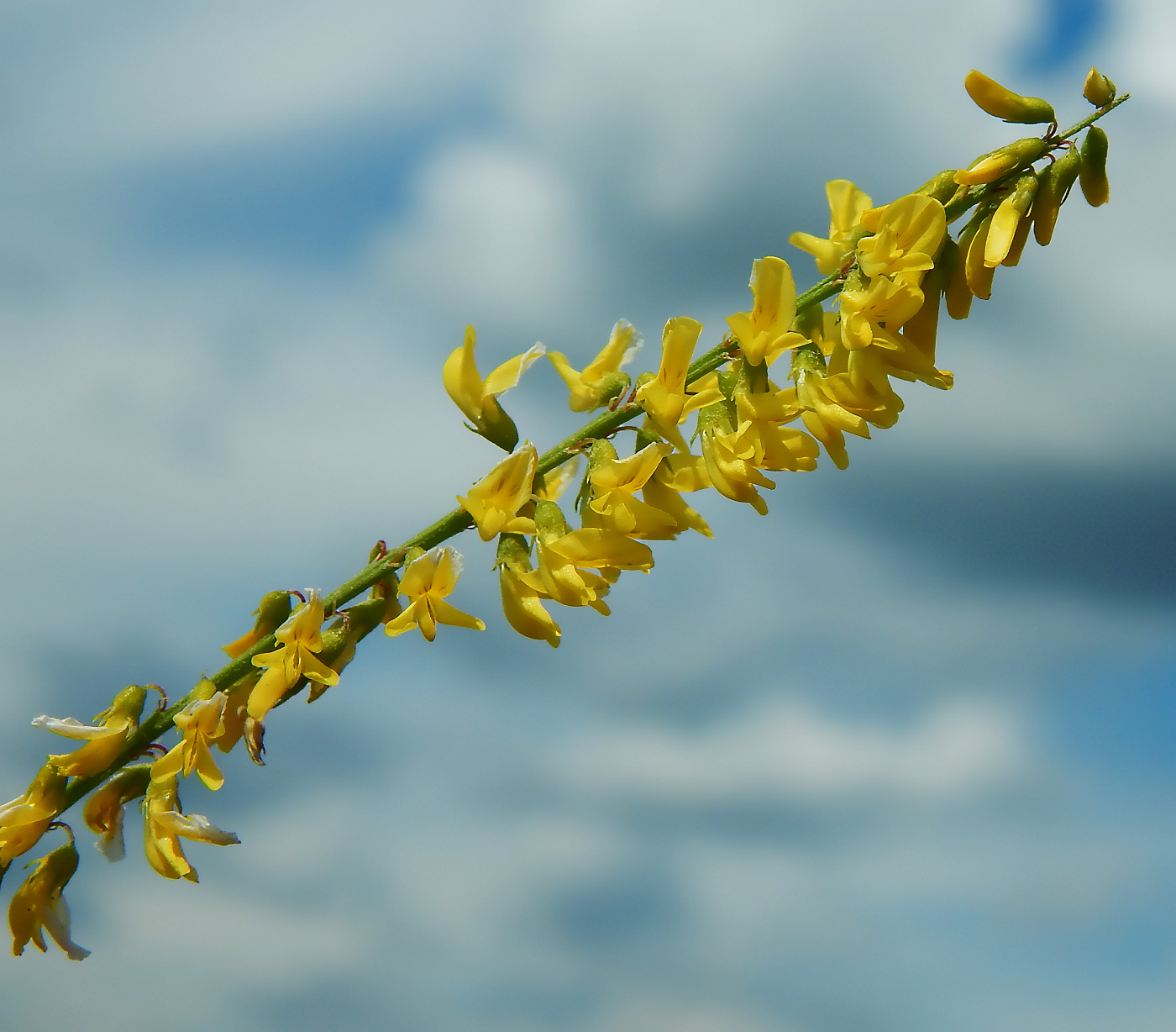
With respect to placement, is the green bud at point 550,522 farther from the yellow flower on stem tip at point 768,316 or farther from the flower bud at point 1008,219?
the flower bud at point 1008,219

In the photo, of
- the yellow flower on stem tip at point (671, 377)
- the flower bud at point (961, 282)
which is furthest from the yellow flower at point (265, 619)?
the flower bud at point (961, 282)

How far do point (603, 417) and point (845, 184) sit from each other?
80 centimetres

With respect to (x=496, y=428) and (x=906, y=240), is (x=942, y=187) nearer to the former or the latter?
(x=906, y=240)

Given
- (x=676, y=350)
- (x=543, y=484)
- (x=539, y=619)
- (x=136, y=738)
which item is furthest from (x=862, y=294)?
(x=136, y=738)

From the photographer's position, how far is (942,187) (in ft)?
8.46

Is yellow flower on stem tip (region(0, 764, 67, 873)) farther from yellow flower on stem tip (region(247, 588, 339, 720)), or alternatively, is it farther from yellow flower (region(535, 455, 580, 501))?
yellow flower (region(535, 455, 580, 501))

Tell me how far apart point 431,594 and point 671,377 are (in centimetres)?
Result: 67

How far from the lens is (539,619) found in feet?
7.88

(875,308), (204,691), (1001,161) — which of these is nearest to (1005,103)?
(1001,161)

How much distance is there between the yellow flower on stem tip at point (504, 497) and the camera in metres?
2.33

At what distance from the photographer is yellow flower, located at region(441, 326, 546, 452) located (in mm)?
2457

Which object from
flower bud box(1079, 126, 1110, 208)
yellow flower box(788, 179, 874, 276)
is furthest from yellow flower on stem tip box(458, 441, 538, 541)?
flower bud box(1079, 126, 1110, 208)

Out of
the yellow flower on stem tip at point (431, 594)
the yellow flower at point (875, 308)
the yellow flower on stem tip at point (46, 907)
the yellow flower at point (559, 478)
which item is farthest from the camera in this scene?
the yellow flower at point (559, 478)

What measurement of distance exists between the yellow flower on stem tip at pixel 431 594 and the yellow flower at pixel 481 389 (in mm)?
314
